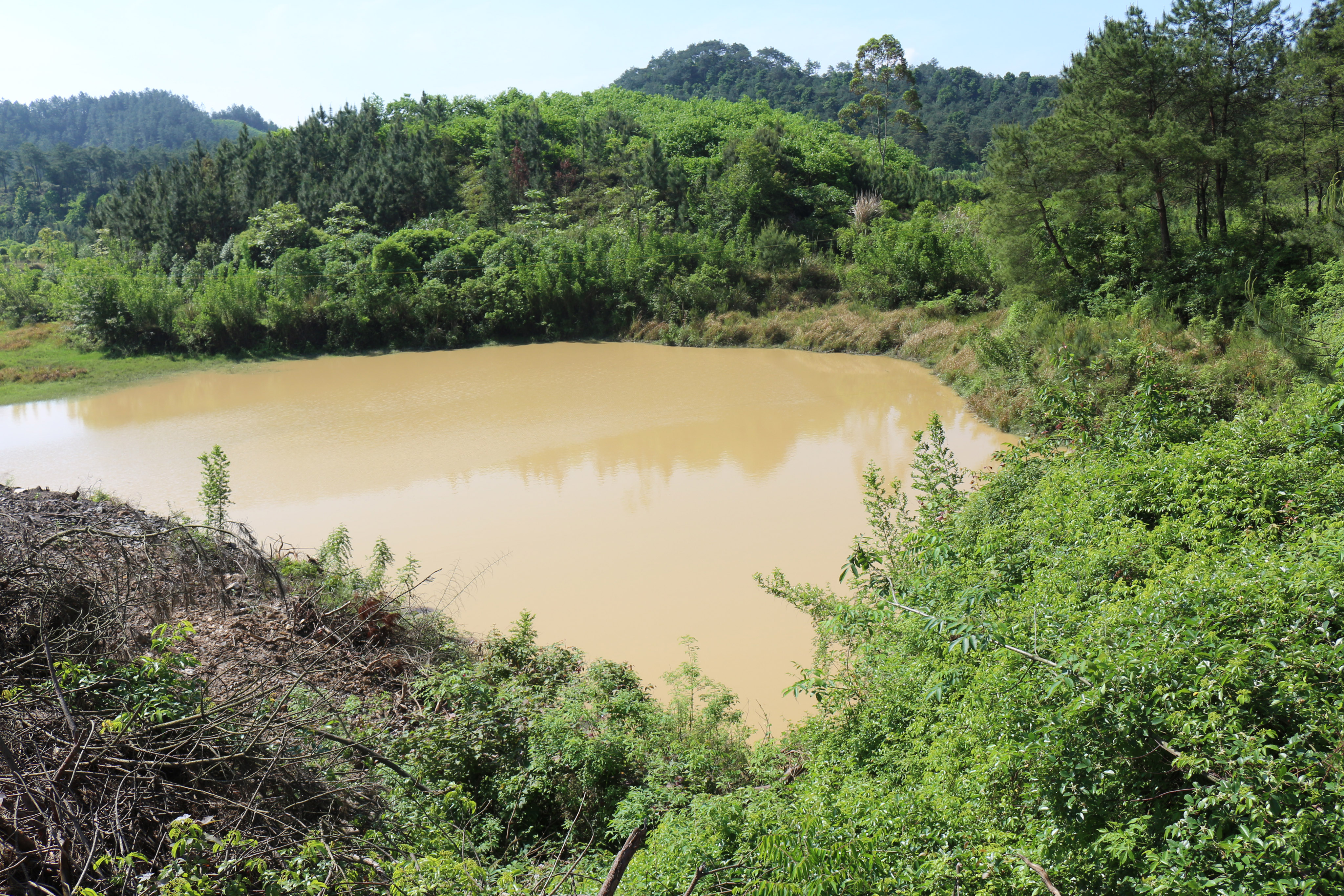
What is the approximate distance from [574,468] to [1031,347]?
7.80 m

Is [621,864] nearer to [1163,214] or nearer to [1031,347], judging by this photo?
[1031,347]

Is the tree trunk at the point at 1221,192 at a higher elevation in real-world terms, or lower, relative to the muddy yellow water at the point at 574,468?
higher

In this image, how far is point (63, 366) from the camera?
65.8 feet

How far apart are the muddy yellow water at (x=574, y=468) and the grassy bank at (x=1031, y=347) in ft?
2.10

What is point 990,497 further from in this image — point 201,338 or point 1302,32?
point 201,338

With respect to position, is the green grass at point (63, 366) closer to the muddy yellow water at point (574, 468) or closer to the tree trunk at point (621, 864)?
the muddy yellow water at point (574, 468)

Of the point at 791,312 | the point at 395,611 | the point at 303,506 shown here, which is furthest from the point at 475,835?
the point at 791,312

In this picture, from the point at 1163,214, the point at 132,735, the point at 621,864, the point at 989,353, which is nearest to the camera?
the point at 621,864

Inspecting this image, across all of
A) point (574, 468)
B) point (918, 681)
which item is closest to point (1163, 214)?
point (574, 468)

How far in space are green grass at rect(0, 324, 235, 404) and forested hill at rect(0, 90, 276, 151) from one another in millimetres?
88613

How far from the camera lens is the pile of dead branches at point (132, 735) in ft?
8.05

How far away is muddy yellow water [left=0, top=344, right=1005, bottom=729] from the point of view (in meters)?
7.05

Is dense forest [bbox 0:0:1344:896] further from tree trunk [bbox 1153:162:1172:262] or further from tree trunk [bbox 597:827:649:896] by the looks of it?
tree trunk [bbox 1153:162:1172:262]

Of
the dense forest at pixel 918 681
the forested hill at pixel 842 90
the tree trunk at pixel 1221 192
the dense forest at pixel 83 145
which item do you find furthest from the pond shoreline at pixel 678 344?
the forested hill at pixel 842 90
